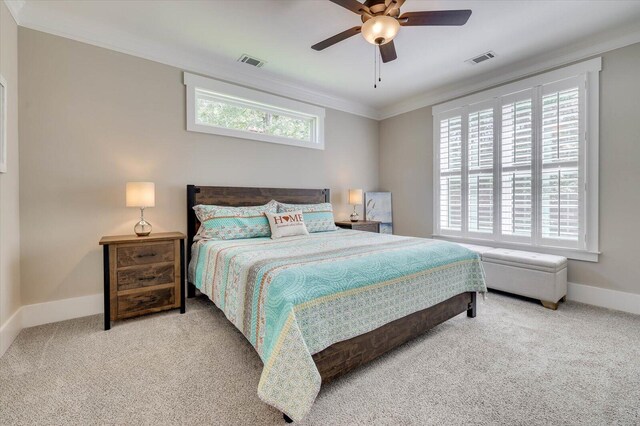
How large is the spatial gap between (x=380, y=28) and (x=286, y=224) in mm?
2076

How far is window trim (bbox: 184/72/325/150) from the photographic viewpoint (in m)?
3.39

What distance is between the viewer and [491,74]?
12.6ft

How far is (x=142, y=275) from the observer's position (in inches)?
105

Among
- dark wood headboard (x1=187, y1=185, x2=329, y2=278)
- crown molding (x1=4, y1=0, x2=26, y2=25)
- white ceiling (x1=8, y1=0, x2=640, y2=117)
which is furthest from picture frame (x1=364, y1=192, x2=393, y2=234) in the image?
crown molding (x1=4, y1=0, x2=26, y2=25)

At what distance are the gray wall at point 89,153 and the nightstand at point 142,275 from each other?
0.51m

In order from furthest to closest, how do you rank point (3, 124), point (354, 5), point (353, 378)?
point (3, 124) → point (354, 5) → point (353, 378)

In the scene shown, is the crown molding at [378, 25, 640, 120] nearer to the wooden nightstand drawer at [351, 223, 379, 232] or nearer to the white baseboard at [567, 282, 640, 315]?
the wooden nightstand drawer at [351, 223, 379, 232]

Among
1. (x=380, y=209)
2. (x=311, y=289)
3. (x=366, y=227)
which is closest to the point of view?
(x=311, y=289)

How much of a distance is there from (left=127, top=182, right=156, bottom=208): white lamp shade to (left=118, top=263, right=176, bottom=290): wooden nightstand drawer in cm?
61

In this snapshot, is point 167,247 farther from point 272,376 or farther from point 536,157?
point 536,157

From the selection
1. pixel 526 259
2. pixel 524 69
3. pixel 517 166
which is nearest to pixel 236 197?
pixel 526 259

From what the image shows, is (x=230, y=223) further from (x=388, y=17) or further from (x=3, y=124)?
(x=388, y=17)

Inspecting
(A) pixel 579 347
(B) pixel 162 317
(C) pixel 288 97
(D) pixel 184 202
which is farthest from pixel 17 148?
(A) pixel 579 347

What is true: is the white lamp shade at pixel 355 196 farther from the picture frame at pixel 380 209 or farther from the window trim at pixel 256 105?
the window trim at pixel 256 105
